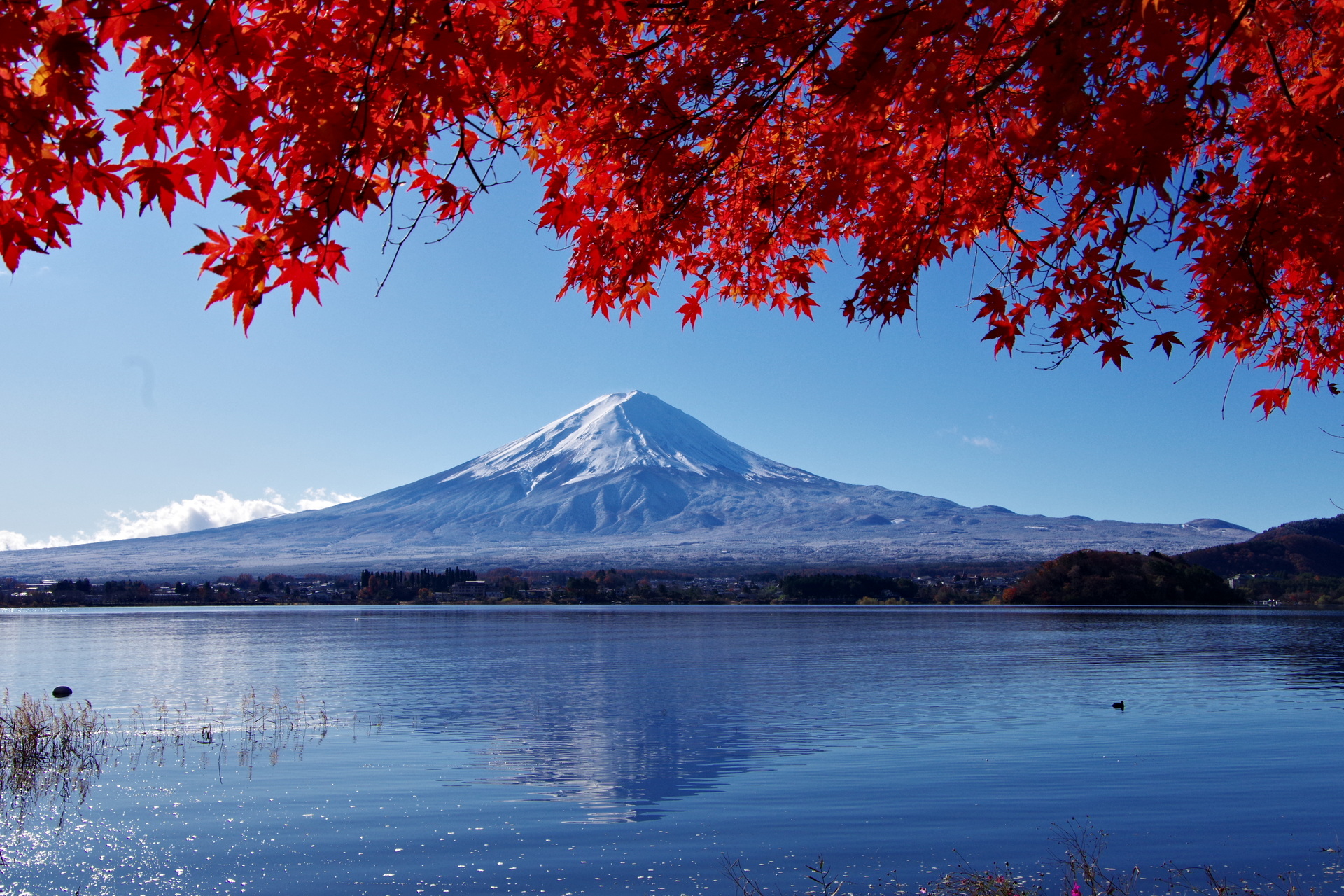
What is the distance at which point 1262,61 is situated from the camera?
21.9 ft

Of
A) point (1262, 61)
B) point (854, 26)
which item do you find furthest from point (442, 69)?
point (1262, 61)

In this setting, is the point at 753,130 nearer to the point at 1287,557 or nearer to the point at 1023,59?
the point at 1023,59

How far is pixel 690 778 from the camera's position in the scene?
1683cm

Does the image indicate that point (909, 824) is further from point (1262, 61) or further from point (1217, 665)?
point (1217, 665)

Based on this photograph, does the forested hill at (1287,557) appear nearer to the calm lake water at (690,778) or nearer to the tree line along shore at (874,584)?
the tree line along shore at (874,584)

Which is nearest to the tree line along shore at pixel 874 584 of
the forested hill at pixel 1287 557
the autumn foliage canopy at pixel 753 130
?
the forested hill at pixel 1287 557

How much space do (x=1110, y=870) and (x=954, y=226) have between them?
24.1ft

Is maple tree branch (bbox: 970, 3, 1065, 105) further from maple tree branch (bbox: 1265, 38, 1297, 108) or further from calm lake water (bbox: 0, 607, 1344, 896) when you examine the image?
calm lake water (bbox: 0, 607, 1344, 896)

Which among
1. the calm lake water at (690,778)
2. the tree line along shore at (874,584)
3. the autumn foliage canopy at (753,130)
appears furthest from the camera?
the tree line along shore at (874,584)

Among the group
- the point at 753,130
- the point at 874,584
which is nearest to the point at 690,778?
the point at 753,130

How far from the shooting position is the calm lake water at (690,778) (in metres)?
11.0

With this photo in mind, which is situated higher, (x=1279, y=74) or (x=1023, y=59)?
(x=1023, y=59)

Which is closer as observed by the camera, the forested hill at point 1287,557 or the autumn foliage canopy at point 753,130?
the autumn foliage canopy at point 753,130

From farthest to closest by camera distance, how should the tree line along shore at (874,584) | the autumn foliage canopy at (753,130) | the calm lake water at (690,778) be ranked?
the tree line along shore at (874,584), the calm lake water at (690,778), the autumn foliage canopy at (753,130)
